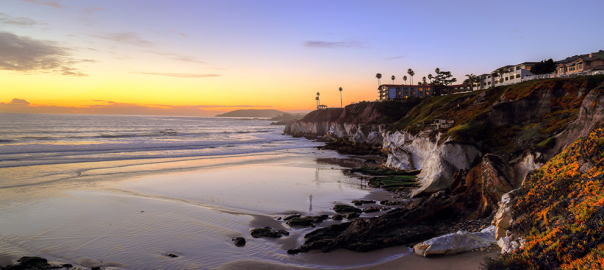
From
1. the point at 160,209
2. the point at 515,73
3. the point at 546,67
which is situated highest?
the point at 515,73

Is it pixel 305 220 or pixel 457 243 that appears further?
pixel 305 220

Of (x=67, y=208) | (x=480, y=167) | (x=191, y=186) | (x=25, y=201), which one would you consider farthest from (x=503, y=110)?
(x=25, y=201)

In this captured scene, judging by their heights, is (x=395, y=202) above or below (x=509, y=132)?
below

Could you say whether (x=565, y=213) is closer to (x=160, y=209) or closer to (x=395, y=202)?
(x=395, y=202)

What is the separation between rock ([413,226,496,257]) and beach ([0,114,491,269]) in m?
0.36

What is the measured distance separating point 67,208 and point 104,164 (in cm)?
1751

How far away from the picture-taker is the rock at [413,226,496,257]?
400 inches

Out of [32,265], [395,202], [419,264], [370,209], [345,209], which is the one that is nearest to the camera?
[419,264]

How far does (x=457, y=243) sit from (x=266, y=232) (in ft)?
25.3

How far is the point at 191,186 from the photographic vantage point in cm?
2288

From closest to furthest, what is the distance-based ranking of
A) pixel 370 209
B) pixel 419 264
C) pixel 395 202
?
pixel 419 264 → pixel 370 209 → pixel 395 202

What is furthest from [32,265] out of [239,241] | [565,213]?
[565,213]

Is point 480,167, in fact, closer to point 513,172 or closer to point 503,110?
point 513,172

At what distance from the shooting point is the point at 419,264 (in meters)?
10.0
